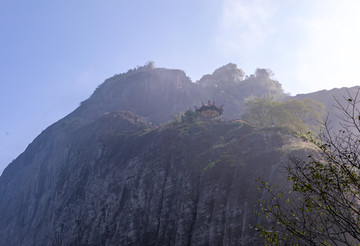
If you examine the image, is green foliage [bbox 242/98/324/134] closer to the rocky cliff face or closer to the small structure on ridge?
the rocky cliff face

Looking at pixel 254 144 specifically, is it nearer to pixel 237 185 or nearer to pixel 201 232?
pixel 237 185

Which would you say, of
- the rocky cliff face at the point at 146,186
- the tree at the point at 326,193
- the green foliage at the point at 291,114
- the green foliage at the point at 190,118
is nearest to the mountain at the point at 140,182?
the rocky cliff face at the point at 146,186

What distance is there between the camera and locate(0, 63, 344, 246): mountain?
28375 millimetres

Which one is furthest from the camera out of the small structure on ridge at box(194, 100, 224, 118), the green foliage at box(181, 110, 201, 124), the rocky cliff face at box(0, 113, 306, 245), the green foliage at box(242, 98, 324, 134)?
the small structure on ridge at box(194, 100, 224, 118)

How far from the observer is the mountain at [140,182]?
93.1 ft

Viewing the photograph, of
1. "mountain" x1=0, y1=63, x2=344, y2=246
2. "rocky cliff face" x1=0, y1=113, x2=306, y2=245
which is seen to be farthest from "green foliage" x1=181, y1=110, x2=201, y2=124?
"rocky cliff face" x1=0, y1=113, x2=306, y2=245

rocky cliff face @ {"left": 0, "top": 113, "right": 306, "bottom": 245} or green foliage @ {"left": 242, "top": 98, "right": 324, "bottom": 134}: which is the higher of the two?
green foliage @ {"left": 242, "top": 98, "right": 324, "bottom": 134}

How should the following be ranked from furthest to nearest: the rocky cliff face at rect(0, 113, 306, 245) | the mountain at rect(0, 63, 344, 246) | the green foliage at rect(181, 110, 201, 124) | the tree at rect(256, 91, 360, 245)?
the green foliage at rect(181, 110, 201, 124) → the mountain at rect(0, 63, 344, 246) → the rocky cliff face at rect(0, 113, 306, 245) → the tree at rect(256, 91, 360, 245)

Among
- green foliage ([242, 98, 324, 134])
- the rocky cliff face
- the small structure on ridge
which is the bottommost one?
the rocky cliff face

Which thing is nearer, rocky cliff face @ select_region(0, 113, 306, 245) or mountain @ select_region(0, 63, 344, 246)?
rocky cliff face @ select_region(0, 113, 306, 245)

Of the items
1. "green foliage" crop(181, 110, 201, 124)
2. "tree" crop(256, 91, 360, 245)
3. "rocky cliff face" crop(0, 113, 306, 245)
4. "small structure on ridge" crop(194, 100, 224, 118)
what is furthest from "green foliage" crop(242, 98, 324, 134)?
"tree" crop(256, 91, 360, 245)

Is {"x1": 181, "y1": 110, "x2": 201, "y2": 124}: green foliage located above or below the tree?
above

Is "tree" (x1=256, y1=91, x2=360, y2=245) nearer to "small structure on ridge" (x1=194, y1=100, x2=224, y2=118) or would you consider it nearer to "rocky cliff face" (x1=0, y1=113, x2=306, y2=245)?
"rocky cliff face" (x1=0, y1=113, x2=306, y2=245)

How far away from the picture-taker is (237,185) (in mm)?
28469
